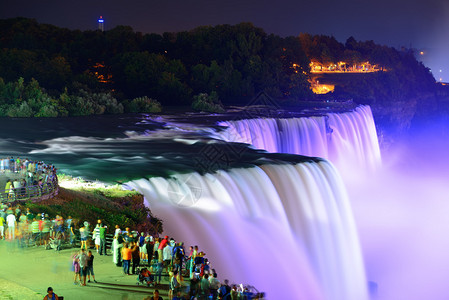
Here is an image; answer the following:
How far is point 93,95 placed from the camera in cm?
6334

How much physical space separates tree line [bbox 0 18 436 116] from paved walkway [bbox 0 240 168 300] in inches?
1560

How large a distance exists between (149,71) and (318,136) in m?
28.4

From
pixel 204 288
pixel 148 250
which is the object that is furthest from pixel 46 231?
pixel 204 288

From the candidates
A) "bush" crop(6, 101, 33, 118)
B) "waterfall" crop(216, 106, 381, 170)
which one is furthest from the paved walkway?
"bush" crop(6, 101, 33, 118)

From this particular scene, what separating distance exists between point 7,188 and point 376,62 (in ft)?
340

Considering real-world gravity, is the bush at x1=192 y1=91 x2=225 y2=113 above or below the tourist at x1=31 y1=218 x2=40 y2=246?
above

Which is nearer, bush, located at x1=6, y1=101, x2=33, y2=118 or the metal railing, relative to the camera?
the metal railing

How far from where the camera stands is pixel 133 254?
54.9ft

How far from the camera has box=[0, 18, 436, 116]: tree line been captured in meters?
63.1

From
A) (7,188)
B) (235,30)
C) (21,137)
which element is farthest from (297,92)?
(7,188)

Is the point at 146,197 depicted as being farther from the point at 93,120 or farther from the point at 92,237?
the point at 93,120

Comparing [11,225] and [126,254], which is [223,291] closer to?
[126,254]

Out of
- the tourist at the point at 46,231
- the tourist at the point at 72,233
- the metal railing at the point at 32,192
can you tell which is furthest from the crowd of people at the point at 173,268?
the metal railing at the point at 32,192

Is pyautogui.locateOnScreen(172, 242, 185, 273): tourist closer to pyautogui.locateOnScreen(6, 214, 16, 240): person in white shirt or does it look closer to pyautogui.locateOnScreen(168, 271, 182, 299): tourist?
pyautogui.locateOnScreen(168, 271, 182, 299): tourist
